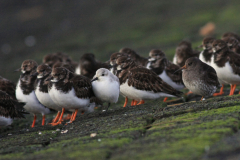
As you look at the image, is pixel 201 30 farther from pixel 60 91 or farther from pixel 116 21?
pixel 60 91

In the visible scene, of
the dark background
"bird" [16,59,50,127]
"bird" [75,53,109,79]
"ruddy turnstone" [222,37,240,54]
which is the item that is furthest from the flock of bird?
the dark background

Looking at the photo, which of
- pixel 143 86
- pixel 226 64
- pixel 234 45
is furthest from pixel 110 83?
pixel 234 45

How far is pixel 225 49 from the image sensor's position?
435 inches

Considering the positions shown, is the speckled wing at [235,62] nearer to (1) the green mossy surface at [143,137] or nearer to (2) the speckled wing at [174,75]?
(2) the speckled wing at [174,75]

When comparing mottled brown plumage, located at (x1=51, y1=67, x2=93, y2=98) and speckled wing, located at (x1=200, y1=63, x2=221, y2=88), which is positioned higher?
mottled brown plumage, located at (x1=51, y1=67, x2=93, y2=98)

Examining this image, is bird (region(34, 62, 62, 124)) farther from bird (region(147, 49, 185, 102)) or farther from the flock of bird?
bird (region(147, 49, 185, 102))

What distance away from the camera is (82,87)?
8.81 m

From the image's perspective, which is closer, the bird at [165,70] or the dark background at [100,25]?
the bird at [165,70]

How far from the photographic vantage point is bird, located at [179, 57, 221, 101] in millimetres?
9234

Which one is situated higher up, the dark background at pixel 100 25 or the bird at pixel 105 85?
the dark background at pixel 100 25

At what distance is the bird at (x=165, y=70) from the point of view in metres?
11.9

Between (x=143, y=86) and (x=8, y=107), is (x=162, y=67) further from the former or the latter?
(x=8, y=107)

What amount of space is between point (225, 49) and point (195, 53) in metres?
2.42

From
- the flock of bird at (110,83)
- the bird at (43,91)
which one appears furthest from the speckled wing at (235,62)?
the bird at (43,91)
